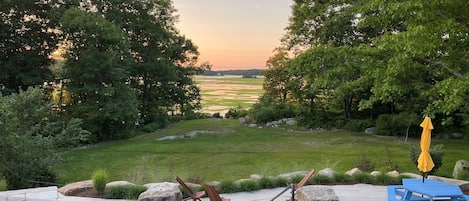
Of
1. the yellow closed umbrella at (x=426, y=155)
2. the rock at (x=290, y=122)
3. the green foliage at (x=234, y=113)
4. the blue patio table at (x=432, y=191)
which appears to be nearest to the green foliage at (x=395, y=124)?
the rock at (x=290, y=122)

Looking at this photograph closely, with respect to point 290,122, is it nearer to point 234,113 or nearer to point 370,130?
point 370,130

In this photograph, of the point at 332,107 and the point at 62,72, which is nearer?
the point at 62,72

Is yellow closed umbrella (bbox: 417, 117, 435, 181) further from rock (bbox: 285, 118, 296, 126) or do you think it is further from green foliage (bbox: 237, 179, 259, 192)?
rock (bbox: 285, 118, 296, 126)

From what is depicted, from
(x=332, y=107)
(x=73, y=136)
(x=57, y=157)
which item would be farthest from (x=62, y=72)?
(x=332, y=107)

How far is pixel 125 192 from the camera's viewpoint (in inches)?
264

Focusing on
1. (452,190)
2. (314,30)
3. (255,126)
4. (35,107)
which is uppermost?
(314,30)

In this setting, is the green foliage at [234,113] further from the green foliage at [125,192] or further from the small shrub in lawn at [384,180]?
the green foliage at [125,192]

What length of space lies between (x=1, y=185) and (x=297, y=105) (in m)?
20.6

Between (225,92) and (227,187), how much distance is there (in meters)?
38.2

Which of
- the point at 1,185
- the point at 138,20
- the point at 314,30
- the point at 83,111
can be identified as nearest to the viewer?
the point at 1,185

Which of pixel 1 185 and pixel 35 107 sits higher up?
pixel 35 107

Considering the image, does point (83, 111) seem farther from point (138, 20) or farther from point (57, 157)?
point (57, 157)

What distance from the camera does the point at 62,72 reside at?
19875mm

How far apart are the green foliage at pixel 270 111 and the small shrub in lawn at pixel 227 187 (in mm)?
17445
